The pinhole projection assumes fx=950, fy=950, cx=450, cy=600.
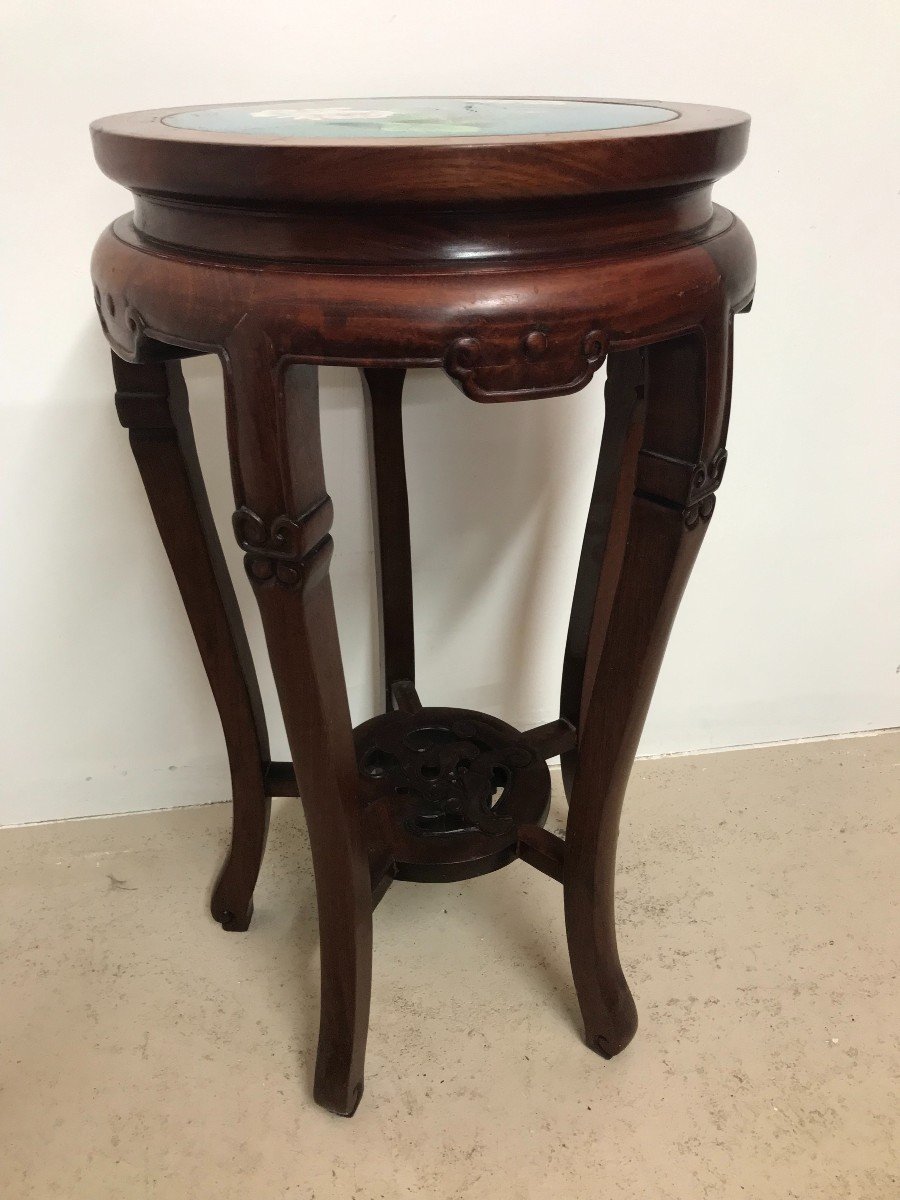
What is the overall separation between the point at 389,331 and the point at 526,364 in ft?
0.31

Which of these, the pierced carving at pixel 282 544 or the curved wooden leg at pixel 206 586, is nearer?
the pierced carving at pixel 282 544

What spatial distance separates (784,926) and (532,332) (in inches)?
38.2

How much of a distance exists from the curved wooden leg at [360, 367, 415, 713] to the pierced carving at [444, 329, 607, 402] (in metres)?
0.48

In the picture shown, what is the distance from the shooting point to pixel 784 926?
1.27 m

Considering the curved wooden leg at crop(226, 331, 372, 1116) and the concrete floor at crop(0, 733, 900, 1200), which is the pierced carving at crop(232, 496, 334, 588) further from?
the concrete floor at crop(0, 733, 900, 1200)

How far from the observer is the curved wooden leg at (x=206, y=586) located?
38.0 inches

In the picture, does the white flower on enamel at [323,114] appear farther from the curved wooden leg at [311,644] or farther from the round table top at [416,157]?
the curved wooden leg at [311,644]

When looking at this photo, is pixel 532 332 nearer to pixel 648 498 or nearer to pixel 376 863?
pixel 648 498

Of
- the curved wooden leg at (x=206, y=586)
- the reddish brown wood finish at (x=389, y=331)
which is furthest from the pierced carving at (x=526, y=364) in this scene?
the curved wooden leg at (x=206, y=586)

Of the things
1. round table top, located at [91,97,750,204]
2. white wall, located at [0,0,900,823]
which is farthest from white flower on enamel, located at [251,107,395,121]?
white wall, located at [0,0,900,823]

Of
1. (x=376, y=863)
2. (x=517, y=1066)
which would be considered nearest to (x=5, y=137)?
(x=376, y=863)

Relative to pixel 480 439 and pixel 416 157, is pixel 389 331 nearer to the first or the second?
pixel 416 157

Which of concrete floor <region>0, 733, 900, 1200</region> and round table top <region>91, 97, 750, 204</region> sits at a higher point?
round table top <region>91, 97, 750, 204</region>

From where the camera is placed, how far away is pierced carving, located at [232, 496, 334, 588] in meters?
0.71
